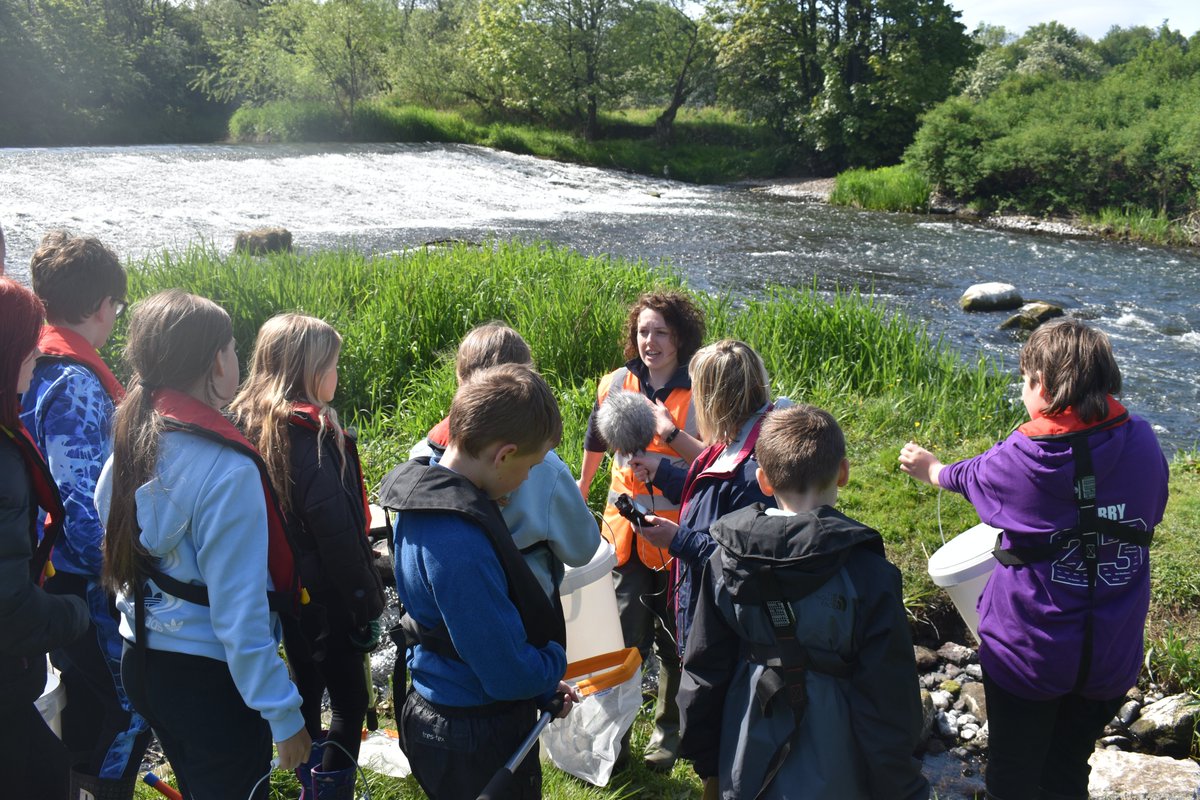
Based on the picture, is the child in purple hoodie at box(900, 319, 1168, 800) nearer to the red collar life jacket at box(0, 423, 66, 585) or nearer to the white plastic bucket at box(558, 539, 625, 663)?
the white plastic bucket at box(558, 539, 625, 663)

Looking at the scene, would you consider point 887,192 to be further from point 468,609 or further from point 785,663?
point 468,609

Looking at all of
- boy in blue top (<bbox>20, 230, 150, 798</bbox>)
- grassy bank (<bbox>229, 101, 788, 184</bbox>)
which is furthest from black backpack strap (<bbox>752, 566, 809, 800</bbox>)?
grassy bank (<bbox>229, 101, 788, 184</bbox>)

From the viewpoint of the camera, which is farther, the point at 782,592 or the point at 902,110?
the point at 902,110

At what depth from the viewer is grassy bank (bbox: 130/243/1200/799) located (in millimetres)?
6105

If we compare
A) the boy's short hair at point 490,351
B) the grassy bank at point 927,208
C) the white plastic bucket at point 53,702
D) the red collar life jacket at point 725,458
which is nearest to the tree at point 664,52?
the grassy bank at point 927,208

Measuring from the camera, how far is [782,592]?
2230 mm

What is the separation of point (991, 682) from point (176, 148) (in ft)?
91.4

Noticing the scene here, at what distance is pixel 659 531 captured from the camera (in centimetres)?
287

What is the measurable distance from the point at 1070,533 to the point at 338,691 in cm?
229

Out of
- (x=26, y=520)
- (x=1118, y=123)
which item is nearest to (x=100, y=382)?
(x=26, y=520)

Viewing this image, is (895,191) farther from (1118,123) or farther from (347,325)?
(347,325)

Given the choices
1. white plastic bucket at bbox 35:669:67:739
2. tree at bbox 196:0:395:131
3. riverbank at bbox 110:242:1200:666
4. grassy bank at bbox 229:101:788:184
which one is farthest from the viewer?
tree at bbox 196:0:395:131

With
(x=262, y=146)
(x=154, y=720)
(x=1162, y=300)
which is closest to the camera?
(x=154, y=720)

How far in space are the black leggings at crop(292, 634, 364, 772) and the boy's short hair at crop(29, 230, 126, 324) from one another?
4.36 feet
